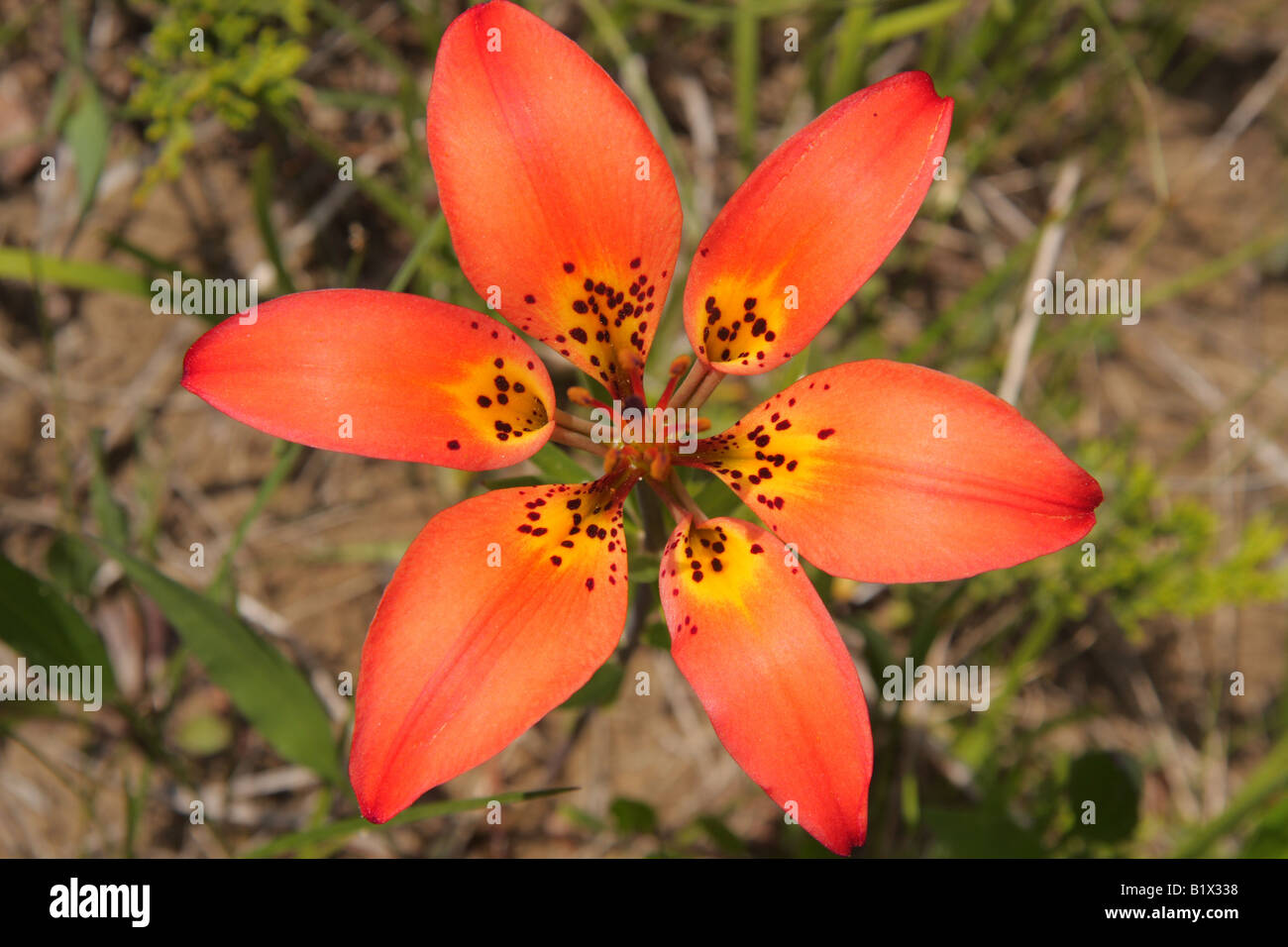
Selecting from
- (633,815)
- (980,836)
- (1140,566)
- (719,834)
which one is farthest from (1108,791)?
(633,815)

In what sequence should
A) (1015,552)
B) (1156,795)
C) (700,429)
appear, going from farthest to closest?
1. (1156,795)
2. (700,429)
3. (1015,552)

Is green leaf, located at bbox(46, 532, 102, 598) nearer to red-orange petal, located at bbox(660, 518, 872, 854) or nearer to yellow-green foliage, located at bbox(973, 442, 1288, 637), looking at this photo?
red-orange petal, located at bbox(660, 518, 872, 854)

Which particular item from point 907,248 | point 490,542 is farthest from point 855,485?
point 907,248

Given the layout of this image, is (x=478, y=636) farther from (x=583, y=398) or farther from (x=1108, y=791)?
(x=1108, y=791)

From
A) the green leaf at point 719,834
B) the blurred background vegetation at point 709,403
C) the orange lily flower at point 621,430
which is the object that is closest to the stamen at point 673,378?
the orange lily flower at point 621,430

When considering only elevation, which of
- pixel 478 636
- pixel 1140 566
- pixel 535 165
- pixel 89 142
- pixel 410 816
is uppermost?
pixel 89 142

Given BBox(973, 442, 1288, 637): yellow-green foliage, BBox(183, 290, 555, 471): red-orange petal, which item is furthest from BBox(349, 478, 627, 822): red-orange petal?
BBox(973, 442, 1288, 637): yellow-green foliage
